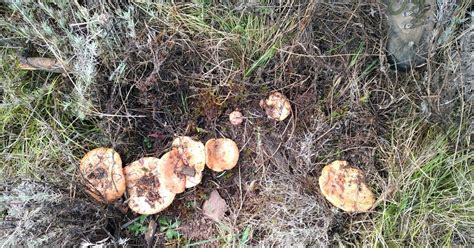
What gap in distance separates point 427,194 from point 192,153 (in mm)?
1472

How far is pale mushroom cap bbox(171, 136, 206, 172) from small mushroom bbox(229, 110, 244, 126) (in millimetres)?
289

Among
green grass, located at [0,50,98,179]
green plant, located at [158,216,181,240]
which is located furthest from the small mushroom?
green grass, located at [0,50,98,179]

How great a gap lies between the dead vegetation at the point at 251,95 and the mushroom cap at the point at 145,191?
154mm

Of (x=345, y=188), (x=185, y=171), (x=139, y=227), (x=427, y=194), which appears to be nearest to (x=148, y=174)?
(x=185, y=171)

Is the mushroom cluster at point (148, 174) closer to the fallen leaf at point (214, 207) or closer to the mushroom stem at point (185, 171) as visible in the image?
the mushroom stem at point (185, 171)

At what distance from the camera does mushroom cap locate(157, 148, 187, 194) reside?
109 inches

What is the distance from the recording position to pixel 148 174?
284cm

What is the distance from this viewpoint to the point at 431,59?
291 cm

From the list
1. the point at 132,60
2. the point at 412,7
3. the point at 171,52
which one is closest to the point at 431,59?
the point at 412,7

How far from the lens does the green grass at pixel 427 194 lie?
2.77m

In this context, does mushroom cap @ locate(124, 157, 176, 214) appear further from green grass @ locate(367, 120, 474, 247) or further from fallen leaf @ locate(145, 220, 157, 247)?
green grass @ locate(367, 120, 474, 247)

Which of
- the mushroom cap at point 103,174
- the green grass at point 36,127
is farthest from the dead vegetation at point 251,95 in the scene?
→ the mushroom cap at point 103,174

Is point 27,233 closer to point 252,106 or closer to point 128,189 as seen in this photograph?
point 128,189

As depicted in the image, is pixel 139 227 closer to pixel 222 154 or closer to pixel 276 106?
pixel 222 154
